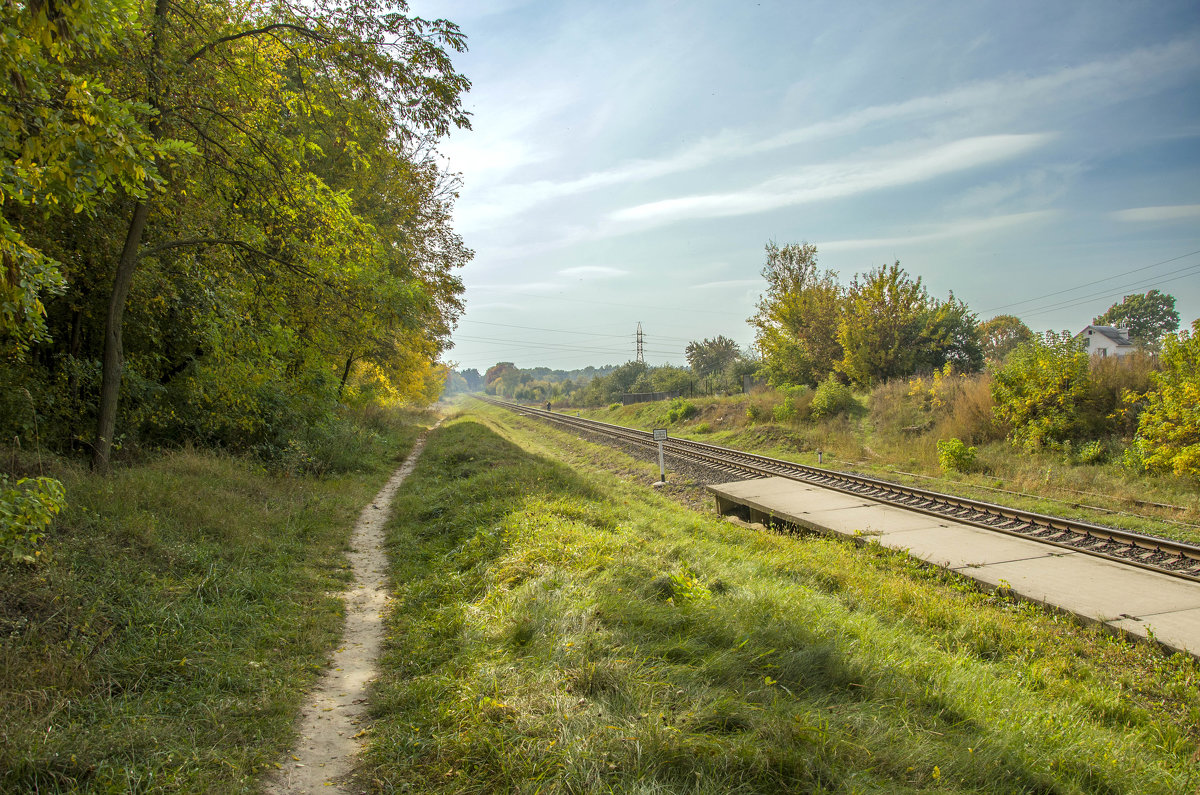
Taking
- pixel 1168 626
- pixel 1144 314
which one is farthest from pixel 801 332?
pixel 1144 314

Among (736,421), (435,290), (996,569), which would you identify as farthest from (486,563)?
(736,421)

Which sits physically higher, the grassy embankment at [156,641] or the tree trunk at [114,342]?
the tree trunk at [114,342]

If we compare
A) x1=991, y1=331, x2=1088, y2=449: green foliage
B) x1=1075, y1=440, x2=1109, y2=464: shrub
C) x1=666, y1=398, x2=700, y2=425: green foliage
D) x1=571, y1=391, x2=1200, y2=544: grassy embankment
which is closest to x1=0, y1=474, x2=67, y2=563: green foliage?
x1=571, y1=391, x2=1200, y2=544: grassy embankment

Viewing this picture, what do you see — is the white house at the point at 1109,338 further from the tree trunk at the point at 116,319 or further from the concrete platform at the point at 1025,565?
the tree trunk at the point at 116,319

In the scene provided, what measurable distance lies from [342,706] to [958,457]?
53.7 ft

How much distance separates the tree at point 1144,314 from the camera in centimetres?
5928

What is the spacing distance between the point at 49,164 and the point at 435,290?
1500cm

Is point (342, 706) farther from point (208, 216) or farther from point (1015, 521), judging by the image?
point (1015, 521)

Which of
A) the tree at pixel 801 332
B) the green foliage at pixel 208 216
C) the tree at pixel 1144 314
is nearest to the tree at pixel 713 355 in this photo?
the tree at pixel 801 332

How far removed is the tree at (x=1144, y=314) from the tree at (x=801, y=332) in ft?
155

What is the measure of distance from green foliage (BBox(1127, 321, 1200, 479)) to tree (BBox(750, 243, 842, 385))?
15.5 meters

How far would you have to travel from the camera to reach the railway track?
302 inches

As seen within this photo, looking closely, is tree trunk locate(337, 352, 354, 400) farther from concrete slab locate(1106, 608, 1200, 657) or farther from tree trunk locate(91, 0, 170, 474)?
concrete slab locate(1106, 608, 1200, 657)

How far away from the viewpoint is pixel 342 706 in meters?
4.16
